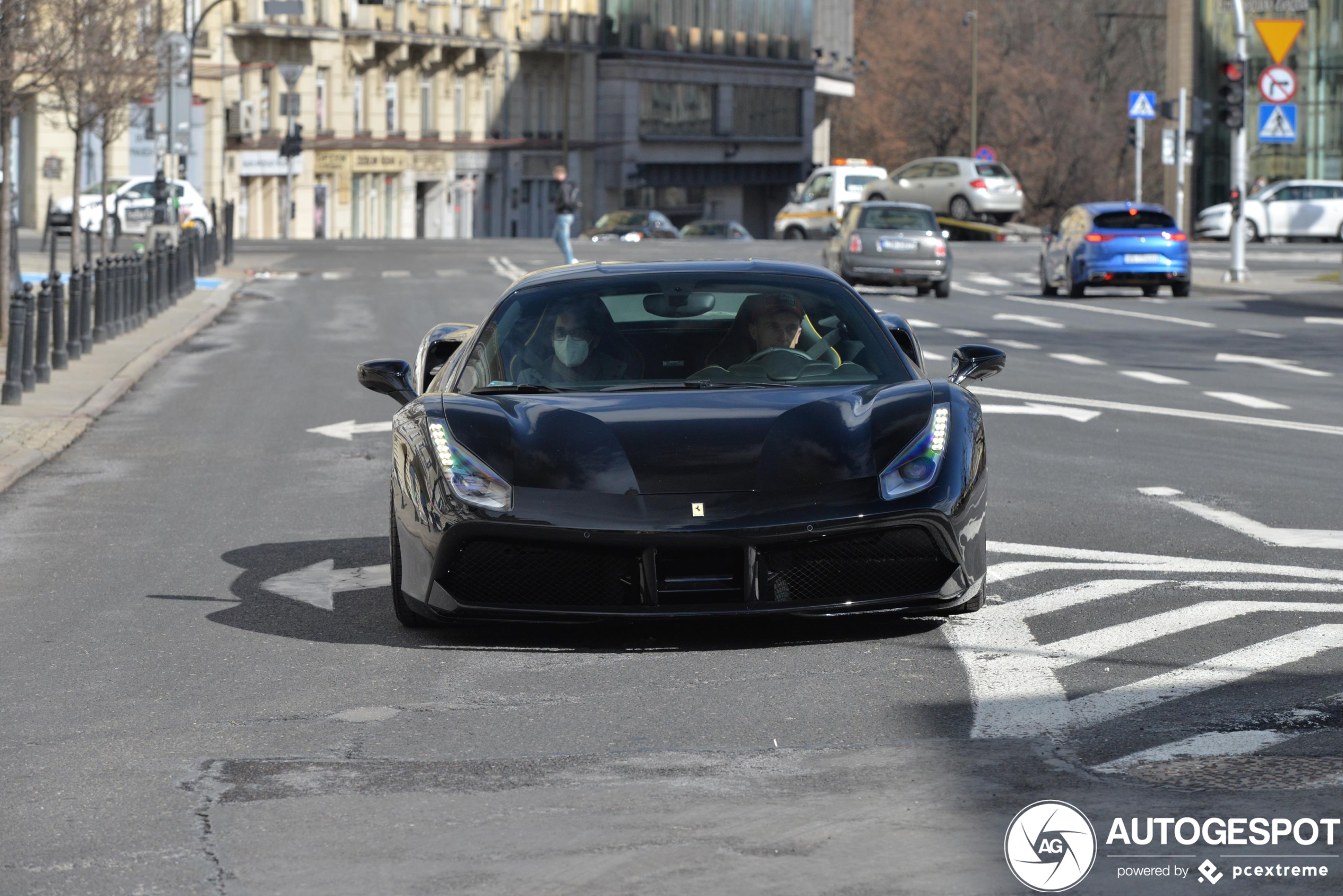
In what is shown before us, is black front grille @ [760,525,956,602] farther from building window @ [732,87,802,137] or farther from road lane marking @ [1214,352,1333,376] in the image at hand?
building window @ [732,87,802,137]

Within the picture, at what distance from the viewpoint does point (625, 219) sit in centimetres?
6588

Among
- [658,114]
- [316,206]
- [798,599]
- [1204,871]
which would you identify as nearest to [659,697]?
[798,599]

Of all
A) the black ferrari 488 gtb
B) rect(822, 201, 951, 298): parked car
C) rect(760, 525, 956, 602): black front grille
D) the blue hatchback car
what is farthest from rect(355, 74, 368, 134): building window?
rect(760, 525, 956, 602): black front grille

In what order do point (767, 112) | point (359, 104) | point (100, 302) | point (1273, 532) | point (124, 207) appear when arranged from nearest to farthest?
point (1273, 532), point (100, 302), point (124, 207), point (359, 104), point (767, 112)

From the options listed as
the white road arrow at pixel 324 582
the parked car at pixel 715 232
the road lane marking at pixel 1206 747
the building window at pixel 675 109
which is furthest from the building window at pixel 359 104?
the road lane marking at pixel 1206 747

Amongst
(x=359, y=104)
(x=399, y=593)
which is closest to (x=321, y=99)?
(x=359, y=104)

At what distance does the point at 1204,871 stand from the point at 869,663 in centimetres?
235

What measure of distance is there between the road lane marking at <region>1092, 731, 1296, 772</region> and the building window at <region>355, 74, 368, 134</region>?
7547 centimetres

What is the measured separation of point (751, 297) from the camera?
8133 millimetres

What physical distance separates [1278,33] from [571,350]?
2770 cm

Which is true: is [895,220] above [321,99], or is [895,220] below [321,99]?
below

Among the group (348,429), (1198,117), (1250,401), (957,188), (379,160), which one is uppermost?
(379,160)

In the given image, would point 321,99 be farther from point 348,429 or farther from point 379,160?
point 348,429

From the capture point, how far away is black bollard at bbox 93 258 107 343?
22609 mm
